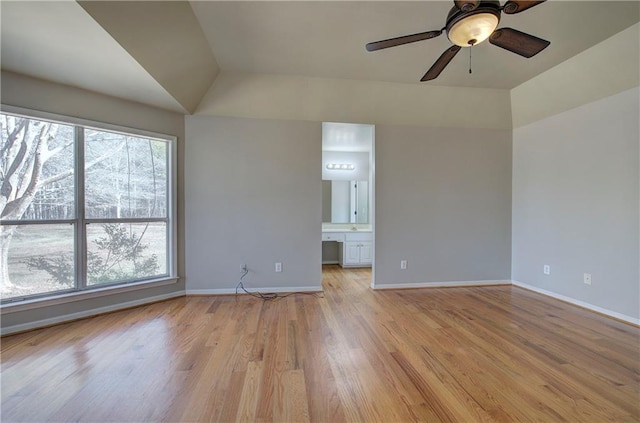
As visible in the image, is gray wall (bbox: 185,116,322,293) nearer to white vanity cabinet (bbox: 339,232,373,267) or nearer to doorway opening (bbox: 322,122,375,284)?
white vanity cabinet (bbox: 339,232,373,267)

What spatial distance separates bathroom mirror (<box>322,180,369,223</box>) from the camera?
5621mm

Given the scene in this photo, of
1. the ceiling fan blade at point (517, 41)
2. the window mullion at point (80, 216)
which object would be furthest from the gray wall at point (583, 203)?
the window mullion at point (80, 216)

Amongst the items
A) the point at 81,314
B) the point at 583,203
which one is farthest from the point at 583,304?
the point at 81,314

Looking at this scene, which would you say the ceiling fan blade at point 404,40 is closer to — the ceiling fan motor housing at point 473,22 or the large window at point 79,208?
the ceiling fan motor housing at point 473,22

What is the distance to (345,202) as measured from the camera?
18.6 ft

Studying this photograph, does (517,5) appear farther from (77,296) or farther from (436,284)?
(77,296)

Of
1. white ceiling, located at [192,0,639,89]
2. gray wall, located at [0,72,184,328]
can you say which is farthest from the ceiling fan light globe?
gray wall, located at [0,72,184,328]

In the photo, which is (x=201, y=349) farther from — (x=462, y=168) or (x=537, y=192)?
(x=537, y=192)

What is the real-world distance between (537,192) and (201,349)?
4.66 meters

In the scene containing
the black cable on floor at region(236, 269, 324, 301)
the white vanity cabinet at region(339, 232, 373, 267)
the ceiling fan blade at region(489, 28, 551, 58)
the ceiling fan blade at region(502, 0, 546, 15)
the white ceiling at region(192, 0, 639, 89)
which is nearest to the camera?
the ceiling fan blade at region(502, 0, 546, 15)

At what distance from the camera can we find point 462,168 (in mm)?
3980

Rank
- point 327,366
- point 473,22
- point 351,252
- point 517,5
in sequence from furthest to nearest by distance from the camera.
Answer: point 351,252, point 327,366, point 473,22, point 517,5

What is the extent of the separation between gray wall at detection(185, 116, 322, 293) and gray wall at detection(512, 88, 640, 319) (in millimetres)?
3154

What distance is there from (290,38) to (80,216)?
2.95 metres
